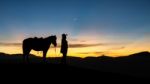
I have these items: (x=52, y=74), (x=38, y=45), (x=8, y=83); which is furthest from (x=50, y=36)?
(x=8, y=83)

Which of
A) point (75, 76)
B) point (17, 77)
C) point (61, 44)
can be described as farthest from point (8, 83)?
point (61, 44)

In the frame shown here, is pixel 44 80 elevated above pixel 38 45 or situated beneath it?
situated beneath

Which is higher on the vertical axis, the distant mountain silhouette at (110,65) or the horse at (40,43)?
the horse at (40,43)

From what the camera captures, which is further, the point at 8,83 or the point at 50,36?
the point at 50,36

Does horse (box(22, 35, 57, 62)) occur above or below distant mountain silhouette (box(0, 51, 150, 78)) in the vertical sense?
above

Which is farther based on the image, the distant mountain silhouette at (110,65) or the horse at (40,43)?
the distant mountain silhouette at (110,65)

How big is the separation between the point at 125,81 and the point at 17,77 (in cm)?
1154

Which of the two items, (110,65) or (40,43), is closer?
(40,43)

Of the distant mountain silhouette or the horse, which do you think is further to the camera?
the distant mountain silhouette

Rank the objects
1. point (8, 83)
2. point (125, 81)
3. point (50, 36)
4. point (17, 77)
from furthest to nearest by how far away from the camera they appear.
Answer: point (50, 36) < point (125, 81) < point (17, 77) < point (8, 83)

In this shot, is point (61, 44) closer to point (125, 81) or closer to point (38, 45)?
point (38, 45)

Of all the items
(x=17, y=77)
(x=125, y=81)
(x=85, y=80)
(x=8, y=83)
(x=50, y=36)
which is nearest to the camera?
(x=8, y=83)

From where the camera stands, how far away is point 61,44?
2669 centimetres

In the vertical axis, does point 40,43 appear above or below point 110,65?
above
